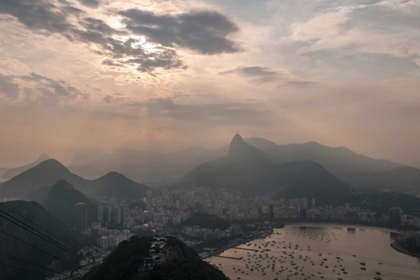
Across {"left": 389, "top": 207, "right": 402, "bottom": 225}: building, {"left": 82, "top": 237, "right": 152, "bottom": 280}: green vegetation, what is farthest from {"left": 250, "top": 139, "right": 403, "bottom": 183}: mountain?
{"left": 82, "top": 237, "right": 152, "bottom": 280}: green vegetation

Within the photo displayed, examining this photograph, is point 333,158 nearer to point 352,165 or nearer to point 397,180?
point 352,165

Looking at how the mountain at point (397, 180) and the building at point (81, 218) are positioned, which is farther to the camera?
the mountain at point (397, 180)

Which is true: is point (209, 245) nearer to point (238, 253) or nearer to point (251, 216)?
point (238, 253)

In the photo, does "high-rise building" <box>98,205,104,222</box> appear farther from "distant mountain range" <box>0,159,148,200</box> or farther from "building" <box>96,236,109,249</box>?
"distant mountain range" <box>0,159,148,200</box>

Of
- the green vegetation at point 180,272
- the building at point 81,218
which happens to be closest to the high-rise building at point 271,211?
the building at point 81,218

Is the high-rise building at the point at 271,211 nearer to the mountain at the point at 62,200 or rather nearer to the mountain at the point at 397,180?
the mountain at the point at 62,200

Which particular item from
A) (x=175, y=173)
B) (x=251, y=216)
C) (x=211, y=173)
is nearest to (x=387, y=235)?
(x=251, y=216)
